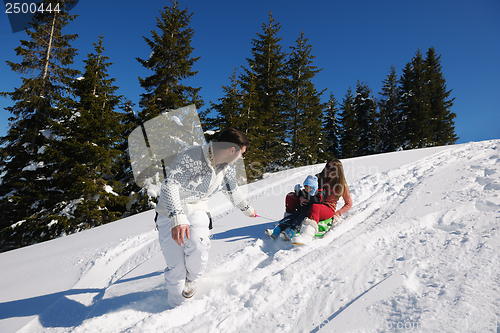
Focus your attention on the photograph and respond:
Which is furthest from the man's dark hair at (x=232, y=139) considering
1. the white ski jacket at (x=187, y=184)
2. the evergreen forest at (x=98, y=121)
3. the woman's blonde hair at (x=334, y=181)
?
the evergreen forest at (x=98, y=121)

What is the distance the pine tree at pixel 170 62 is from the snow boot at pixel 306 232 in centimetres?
893

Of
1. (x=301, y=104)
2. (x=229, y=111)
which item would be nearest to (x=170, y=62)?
(x=229, y=111)

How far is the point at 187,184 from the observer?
73.5 inches

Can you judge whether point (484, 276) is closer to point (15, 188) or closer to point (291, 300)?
point (291, 300)

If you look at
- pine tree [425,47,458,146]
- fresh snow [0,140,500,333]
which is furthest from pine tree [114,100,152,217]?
pine tree [425,47,458,146]

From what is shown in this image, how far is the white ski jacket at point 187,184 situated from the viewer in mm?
1726

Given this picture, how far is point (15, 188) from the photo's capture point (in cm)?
841

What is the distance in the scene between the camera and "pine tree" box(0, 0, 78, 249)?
8.07 metres

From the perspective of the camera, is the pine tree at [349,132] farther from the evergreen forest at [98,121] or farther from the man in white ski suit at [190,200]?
the man in white ski suit at [190,200]

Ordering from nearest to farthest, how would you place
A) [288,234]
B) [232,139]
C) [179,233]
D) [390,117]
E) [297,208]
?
1. [179,233]
2. [232,139]
3. [288,234]
4. [297,208]
5. [390,117]

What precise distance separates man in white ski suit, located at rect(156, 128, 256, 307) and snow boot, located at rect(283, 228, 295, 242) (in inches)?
49.7

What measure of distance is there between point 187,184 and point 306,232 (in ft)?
5.49

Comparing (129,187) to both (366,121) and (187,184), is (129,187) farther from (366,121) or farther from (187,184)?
(366,121)

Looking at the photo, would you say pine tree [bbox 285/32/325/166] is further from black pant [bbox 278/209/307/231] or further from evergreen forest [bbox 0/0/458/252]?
black pant [bbox 278/209/307/231]
